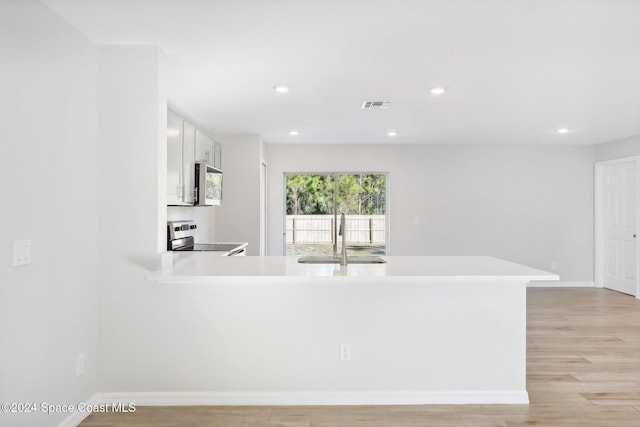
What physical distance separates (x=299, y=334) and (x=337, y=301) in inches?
12.3

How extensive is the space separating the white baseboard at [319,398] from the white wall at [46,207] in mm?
371

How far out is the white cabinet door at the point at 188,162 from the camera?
12.3 ft

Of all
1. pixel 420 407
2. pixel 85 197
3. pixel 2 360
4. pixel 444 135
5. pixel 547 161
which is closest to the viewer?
pixel 2 360

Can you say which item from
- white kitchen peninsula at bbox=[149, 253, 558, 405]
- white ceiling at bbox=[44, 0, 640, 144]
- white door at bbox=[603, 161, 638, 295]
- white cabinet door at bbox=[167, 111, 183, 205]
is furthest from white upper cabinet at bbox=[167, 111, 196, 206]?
white door at bbox=[603, 161, 638, 295]

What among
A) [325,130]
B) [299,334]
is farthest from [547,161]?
[299,334]

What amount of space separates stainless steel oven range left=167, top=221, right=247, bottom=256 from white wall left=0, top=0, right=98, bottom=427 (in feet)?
5.09

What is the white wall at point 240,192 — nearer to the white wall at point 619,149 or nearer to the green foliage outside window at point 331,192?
the green foliage outside window at point 331,192

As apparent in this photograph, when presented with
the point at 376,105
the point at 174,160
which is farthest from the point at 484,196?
the point at 174,160

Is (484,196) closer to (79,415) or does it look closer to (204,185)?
(204,185)

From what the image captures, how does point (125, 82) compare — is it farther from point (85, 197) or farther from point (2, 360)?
point (2, 360)

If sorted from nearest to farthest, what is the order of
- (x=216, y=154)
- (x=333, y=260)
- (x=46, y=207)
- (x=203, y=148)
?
(x=46, y=207) → (x=333, y=260) → (x=203, y=148) → (x=216, y=154)

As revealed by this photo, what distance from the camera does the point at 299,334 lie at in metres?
2.75

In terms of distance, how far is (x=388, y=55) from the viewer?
2809mm

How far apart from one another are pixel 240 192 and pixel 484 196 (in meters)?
3.68
